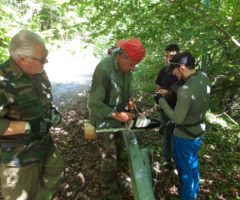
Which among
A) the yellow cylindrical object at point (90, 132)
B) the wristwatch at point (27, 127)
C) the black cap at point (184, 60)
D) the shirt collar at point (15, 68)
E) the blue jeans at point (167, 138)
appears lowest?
the blue jeans at point (167, 138)

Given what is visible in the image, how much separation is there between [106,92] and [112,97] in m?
0.12

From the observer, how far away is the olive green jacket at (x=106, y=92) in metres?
3.92

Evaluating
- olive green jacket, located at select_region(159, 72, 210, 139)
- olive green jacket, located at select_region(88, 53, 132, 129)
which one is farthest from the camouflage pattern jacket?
olive green jacket, located at select_region(159, 72, 210, 139)

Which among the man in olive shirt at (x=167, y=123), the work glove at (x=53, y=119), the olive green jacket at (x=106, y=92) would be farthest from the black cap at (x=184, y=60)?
the work glove at (x=53, y=119)

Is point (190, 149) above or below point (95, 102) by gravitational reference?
below

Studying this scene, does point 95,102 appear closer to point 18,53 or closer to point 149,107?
point 18,53

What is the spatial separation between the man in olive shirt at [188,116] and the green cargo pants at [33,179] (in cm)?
172

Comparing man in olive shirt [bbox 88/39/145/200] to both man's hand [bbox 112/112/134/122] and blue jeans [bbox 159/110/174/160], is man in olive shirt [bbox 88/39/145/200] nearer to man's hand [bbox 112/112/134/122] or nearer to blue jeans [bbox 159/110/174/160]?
man's hand [bbox 112/112/134/122]

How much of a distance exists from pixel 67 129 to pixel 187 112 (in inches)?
168

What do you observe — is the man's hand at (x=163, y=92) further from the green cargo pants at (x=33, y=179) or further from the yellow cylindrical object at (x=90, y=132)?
the green cargo pants at (x=33, y=179)

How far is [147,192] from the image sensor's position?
9.80 ft

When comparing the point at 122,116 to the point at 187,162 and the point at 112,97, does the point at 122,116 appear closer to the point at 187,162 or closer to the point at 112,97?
the point at 112,97

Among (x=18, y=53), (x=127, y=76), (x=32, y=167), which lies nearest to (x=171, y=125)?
(x=127, y=76)

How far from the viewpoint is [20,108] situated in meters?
3.04
